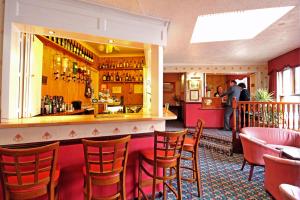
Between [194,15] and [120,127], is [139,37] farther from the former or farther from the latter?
[120,127]

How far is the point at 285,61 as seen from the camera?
5281mm

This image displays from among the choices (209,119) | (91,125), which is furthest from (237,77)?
(91,125)

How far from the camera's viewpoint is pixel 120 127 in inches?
90.1

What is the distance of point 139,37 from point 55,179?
81.0 inches

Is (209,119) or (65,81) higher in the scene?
(65,81)

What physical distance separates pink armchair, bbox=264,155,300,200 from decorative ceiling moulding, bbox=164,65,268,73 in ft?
16.4

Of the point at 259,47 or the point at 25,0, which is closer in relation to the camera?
the point at 25,0

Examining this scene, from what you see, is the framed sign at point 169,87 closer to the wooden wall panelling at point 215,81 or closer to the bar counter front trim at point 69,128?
the wooden wall panelling at point 215,81

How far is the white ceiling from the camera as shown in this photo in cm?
234

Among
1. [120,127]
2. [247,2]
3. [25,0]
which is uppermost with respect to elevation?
[247,2]

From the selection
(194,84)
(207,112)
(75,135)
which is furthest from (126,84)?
(75,135)

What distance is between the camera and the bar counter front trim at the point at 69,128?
1.77 meters

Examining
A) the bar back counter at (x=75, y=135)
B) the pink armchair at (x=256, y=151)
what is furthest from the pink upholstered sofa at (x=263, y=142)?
the bar back counter at (x=75, y=135)

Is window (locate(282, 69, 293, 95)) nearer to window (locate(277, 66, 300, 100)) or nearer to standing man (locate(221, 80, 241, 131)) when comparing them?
window (locate(277, 66, 300, 100))
